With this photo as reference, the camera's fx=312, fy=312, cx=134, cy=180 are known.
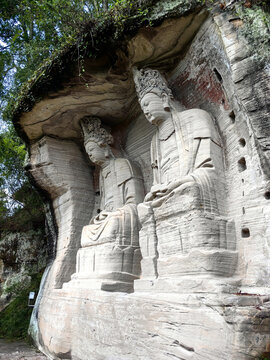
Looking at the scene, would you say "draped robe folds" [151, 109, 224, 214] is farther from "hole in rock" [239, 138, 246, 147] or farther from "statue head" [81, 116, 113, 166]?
"statue head" [81, 116, 113, 166]

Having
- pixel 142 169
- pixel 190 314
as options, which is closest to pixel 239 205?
pixel 190 314

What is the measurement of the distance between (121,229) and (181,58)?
288cm

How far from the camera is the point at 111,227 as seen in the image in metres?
4.80

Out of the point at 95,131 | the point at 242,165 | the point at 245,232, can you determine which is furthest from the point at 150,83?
the point at 245,232

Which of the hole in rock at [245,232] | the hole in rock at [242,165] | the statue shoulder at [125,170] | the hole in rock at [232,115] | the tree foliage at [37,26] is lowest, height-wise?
the hole in rock at [245,232]

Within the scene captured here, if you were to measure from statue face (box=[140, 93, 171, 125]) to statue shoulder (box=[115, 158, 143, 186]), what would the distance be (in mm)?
1224

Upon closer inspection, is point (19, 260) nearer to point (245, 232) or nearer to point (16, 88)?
point (16, 88)

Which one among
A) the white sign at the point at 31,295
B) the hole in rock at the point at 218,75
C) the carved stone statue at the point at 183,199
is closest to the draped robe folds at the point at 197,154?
the carved stone statue at the point at 183,199

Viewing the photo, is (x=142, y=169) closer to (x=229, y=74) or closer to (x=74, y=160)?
(x=74, y=160)

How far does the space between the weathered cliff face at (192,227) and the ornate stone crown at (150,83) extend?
0.21 meters

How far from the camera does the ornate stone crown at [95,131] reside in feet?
19.8

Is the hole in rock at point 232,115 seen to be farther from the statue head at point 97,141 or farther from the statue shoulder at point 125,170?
the statue head at point 97,141

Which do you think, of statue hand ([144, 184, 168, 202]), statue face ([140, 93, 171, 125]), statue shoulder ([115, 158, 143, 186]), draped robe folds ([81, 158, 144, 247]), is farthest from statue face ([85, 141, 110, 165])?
statue hand ([144, 184, 168, 202])

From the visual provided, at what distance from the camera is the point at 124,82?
546 cm
